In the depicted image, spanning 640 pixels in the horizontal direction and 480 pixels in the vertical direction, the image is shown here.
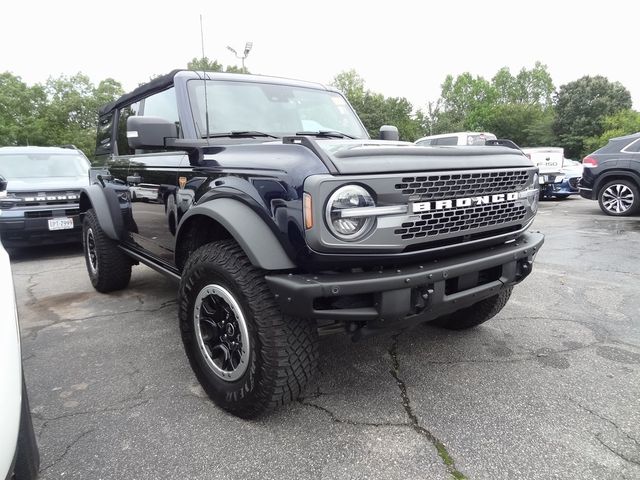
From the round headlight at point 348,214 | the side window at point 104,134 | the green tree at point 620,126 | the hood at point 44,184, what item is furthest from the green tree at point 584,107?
the round headlight at point 348,214

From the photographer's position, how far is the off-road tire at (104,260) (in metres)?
4.20

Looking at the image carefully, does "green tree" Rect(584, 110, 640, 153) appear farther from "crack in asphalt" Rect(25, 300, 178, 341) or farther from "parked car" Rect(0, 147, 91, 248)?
"crack in asphalt" Rect(25, 300, 178, 341)

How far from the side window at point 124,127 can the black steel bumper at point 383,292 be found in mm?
2651

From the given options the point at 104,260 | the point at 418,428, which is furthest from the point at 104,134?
the point at 418,428

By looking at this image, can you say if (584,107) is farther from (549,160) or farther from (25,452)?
(25,452)

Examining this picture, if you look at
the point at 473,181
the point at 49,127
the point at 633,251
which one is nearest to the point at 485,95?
the point at 49,127

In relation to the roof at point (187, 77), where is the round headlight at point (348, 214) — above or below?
below

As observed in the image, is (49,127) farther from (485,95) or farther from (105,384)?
(485,95)

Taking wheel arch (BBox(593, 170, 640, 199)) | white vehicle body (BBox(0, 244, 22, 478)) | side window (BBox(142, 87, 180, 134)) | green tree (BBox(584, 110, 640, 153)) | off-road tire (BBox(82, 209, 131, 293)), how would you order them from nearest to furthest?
1. white vehicle body (BBox(0, 244, 22, 478))
2. side window (BBox(142, 87, 180, 134))
3. off-road tire (BBox(82, 209, 131, 293))
4. wheel arch (BBox(593, 170, 640, 199))
5. green tree (BBox(584, 110, 640, 153))

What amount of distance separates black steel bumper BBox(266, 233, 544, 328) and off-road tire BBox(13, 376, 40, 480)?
→ 3.23 feet

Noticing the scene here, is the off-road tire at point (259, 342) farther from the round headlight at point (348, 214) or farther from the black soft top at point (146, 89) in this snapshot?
the black soft top at point (146, 89)

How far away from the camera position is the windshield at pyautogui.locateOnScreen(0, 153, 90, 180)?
713 centimetres

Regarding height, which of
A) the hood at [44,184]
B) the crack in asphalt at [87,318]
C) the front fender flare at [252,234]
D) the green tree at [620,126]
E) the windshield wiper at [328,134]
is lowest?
the crack in asphalt at [87,318]

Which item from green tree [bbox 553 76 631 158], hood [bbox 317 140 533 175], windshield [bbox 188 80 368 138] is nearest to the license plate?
windshield [bbox 188 80 368 138]
